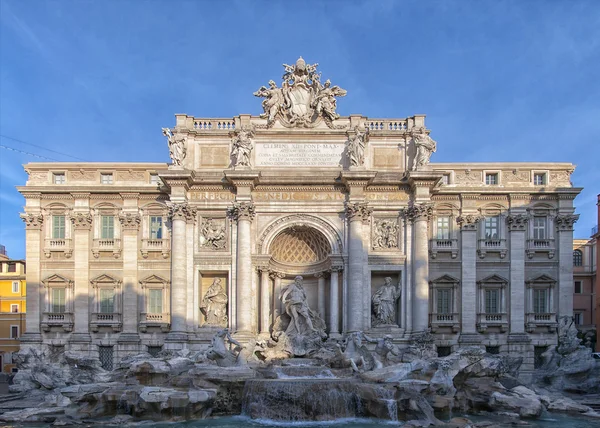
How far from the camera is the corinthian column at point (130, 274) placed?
28.4 metres

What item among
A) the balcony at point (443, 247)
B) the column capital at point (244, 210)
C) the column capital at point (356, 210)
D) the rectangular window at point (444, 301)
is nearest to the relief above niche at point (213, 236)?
the column capital at point (244, 210)

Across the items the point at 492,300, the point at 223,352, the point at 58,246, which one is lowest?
the point at 223,352

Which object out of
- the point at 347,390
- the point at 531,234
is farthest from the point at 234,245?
the point at 531,234

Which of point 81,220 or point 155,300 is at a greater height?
point 81,220

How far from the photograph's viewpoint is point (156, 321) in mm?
28359

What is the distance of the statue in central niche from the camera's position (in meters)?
25.9

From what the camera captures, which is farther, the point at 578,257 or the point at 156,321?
the point at 578,257

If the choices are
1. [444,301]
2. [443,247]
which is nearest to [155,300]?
[444,301]

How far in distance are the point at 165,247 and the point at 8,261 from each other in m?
21.3

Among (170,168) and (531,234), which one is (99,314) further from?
(531,234)

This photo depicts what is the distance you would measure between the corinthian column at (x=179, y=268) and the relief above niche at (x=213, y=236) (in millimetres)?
1011

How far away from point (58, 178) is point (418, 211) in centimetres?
2040

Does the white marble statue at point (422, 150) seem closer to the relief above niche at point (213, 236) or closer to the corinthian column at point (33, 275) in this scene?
the relief above niche at point (213, 236)

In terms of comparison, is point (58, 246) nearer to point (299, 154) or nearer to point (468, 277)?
point (299, 154)
